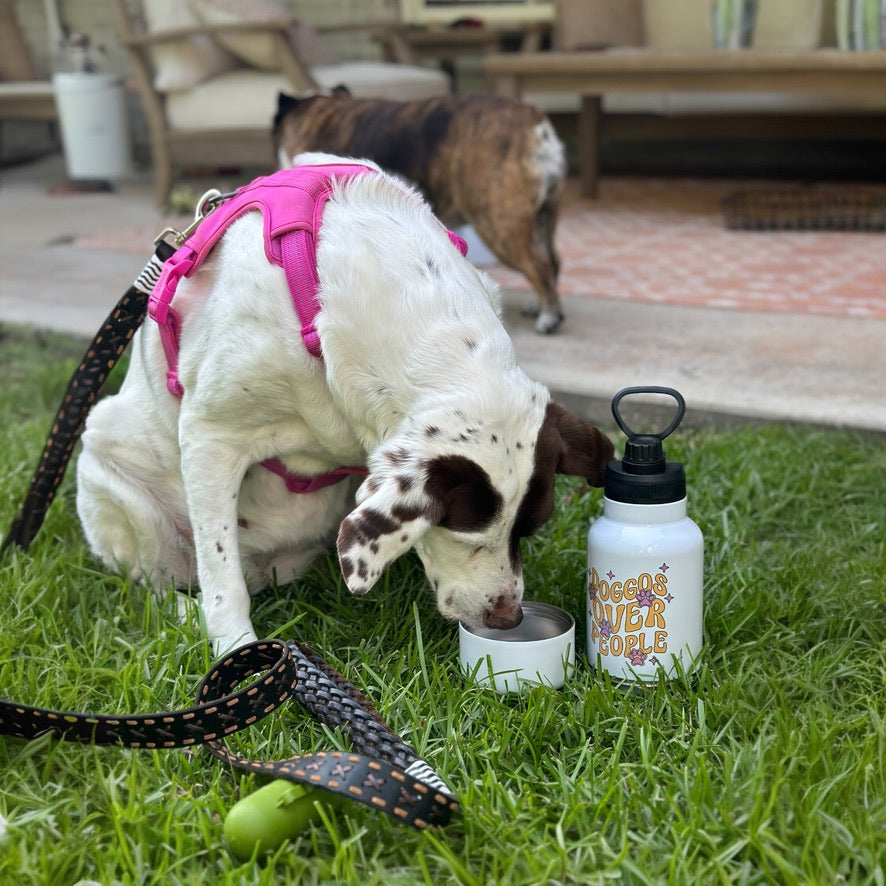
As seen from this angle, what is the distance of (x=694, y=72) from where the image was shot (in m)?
6.39

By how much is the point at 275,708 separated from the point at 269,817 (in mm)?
308

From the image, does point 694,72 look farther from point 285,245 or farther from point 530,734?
point 530,734

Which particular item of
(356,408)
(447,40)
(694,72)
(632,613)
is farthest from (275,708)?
(447,40)

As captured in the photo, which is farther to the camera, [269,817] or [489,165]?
[489,165]

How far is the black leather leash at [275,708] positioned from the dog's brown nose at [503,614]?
0.94ft

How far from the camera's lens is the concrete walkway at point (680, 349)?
3637 mm

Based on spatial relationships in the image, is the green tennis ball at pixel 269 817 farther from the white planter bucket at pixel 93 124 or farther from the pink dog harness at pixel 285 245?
the white planter bucket at pixel 93 124

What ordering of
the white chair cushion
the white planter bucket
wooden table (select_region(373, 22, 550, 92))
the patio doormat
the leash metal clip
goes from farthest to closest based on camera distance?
1. the white planter bucket
2. wooden table (select_region(373, 22, 550, 92))
3. the white chair cushion
4. the patio doormat
5. the leash metal clip

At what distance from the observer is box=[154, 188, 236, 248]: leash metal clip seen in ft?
7.95

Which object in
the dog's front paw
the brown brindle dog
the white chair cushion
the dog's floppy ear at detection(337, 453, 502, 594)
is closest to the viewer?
the dog's floppy ear at detection(337, 453, 502, 594)

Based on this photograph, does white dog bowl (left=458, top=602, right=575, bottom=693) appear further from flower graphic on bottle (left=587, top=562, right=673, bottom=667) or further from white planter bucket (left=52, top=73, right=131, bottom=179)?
white planter bucket (left=52, top=73, right=131, bottom=179)

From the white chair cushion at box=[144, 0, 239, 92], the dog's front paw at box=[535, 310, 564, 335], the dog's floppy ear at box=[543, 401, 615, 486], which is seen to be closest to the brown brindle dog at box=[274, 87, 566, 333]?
the dog's front paw at box=[535, 310, 564, 335]

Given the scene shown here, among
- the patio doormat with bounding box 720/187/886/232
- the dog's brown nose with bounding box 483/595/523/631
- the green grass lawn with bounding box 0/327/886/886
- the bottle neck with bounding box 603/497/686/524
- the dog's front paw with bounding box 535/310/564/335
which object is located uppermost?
the bottle neck with bounding box 603/497/686/524

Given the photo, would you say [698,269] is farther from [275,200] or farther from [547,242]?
[275,200]
